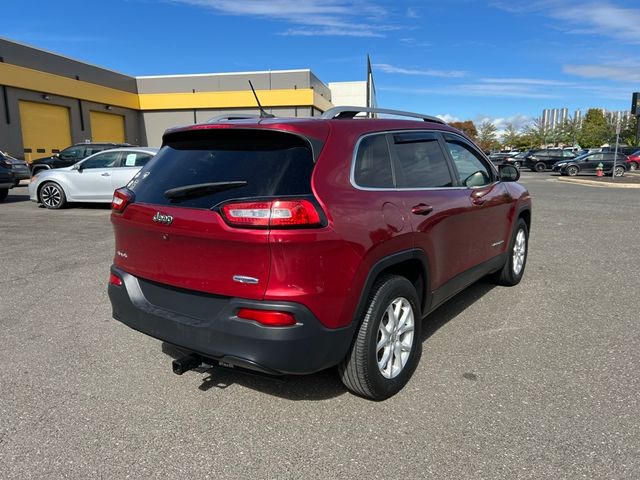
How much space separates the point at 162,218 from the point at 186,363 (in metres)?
0.87

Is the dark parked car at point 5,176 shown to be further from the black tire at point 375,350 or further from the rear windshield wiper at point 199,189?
the black tire at point 375,350

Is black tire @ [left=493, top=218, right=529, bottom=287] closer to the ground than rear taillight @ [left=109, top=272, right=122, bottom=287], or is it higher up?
closer to the ground

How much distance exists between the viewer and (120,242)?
328 cm

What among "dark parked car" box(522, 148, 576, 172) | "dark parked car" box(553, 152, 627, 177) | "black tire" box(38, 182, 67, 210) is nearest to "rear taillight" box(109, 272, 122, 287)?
"black tire" box(38, 182, 67, 210)

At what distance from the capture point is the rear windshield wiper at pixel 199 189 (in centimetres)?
272

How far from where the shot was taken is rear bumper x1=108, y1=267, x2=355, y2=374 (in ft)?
8.38

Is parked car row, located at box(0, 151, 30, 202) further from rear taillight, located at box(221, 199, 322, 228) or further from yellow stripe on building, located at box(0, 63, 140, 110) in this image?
rear taillight, located at box(221, 199, 322, 228)

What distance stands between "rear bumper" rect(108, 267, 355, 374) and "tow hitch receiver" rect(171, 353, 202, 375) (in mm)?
119

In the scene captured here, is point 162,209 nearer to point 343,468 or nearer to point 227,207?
point 227,207

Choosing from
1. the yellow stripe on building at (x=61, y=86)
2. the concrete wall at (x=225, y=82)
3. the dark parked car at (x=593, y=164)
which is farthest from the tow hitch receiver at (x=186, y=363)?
the concrete wall at (x=225, y=82)

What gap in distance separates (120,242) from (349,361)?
1.71 meters

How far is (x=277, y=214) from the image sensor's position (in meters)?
2.50

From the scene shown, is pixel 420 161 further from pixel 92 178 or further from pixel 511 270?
pixel 92 178

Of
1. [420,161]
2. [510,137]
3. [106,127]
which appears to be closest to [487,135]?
[510,137]
